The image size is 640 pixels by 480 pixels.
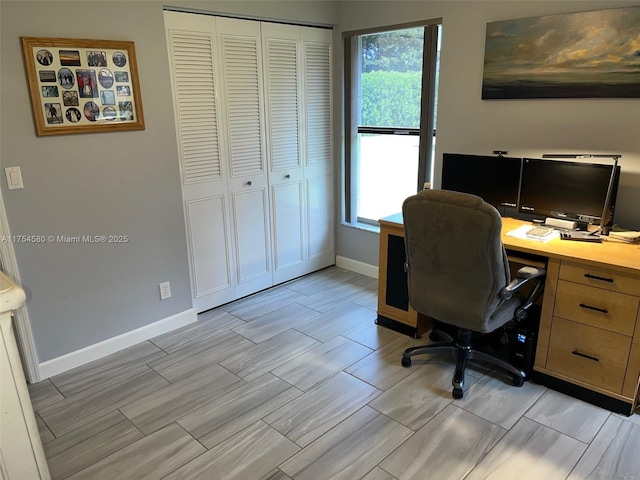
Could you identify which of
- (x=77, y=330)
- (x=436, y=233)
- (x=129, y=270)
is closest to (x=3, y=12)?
(x=129, y=270)

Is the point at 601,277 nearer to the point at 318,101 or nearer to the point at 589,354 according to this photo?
the point at 589,354

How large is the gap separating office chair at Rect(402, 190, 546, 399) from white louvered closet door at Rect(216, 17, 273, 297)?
1.53 m

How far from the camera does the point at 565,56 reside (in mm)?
2668

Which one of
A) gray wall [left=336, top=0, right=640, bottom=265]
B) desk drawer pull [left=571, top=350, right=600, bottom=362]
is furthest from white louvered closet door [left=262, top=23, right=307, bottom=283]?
desk drawer pull [left=571, top=350, right=600, bottom=362]

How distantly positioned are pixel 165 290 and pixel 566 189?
257cm

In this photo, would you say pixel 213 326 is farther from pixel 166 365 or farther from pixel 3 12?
pixel 3 12

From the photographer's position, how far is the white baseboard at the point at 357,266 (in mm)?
4086

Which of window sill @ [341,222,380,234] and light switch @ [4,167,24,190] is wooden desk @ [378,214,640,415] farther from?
light switch @ [4,167,24,190]

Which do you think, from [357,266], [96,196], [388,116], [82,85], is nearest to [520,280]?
[388,116]

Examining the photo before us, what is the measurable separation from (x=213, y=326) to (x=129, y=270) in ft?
2.31

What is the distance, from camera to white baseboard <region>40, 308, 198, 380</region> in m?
2.72

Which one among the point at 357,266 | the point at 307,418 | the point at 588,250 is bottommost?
the point at 307,418

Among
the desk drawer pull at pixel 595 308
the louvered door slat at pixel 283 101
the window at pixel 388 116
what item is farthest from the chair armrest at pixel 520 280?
the louvered door slat at pixel 283 101

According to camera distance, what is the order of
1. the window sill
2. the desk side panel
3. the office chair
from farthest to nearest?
the window sill, the desk side panel, the office chair
